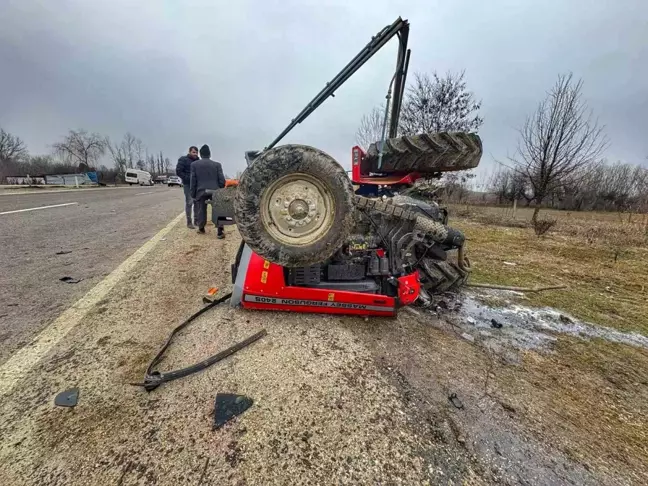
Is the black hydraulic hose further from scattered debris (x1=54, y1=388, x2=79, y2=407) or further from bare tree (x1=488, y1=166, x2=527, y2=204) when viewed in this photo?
bare tree (x1=488, y1=166, x2=527, y2=204)

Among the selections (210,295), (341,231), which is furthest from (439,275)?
(210,295)

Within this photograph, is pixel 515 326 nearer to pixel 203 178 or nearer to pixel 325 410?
pixel 325 410

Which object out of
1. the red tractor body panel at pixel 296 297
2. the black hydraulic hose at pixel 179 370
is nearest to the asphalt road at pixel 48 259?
the black hydraulic hose at pixel 179 370

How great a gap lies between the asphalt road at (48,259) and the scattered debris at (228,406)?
4.84 feet

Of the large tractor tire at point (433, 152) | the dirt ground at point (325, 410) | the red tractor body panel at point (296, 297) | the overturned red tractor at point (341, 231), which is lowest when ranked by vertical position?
the dirt ground at point (325, 410)

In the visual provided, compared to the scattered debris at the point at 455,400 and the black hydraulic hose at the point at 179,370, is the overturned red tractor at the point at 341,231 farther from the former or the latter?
the scattered debris at the point at 455,400

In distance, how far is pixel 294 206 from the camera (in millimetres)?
2359

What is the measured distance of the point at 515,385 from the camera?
6.25ft

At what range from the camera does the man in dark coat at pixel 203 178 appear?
5.96 m

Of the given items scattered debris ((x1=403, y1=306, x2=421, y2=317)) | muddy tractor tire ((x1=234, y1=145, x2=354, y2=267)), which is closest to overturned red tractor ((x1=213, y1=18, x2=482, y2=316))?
muddy tractor tire ((x1=234, y1=145, x2=354, y2=267))

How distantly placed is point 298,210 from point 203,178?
14.6 feet

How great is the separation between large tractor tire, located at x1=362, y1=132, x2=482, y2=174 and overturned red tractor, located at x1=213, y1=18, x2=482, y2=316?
0.01m

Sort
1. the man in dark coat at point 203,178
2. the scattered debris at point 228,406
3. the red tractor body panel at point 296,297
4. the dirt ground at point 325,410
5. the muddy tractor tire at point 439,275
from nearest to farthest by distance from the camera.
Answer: the dirt ground at point 325,410 → the scattered debris at point 228,406 → the red tractor body panel at point 296,297 → the muddy tractor tire at point 439,275 → the man in dark coat at point 203,178

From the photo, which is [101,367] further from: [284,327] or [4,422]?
[284,327]
